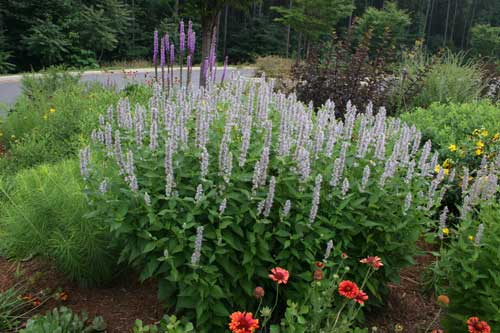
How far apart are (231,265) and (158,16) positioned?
120 feet

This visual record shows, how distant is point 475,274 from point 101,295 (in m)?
2.49

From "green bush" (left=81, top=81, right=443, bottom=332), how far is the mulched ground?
1.12ft

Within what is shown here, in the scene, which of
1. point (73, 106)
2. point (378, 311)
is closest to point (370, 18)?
point (73, 106)

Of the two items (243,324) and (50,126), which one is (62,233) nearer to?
(243,324)

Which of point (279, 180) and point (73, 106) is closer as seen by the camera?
point (279, 180)

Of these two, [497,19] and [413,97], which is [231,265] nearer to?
[413,97]

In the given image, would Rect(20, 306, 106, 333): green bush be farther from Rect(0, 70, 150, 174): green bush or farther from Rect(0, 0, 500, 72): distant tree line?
Rect(0, 0, 500, 72): distant tree line

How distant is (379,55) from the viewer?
813 centimetres

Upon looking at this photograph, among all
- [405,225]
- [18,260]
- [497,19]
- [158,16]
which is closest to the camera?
[405,225]

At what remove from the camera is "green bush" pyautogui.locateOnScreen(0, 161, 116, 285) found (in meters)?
3.12

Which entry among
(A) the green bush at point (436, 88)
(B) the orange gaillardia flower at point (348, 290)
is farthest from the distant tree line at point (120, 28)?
(B) the orange gaillardia flower at point (348, 290)

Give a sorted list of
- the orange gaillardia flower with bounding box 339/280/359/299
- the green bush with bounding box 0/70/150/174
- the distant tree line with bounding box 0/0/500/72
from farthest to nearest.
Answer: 1. the distant tree line with bounding box 0/0/500/72
2. the green bush with bounding box 0/70/150/174
3. the orange gaillardia flower with bounding box 339/280/359/299

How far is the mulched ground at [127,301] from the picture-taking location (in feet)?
10.2

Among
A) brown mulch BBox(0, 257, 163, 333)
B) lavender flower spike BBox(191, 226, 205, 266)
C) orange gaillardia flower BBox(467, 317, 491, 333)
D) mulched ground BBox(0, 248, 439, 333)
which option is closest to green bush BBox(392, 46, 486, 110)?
mulched ground BBox(0, 248, 439, 333)
